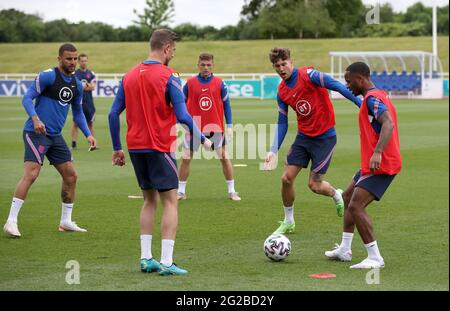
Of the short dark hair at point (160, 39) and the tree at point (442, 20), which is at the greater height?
the tree at point (442, 20)

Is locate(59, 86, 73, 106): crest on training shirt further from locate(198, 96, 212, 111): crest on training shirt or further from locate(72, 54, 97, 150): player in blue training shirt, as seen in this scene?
locate(72, 54, 97, 150): player in blue training shirt

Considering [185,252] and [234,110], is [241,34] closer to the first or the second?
[234,110]

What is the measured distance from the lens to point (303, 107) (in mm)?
10984

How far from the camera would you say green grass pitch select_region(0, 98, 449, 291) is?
822 centimetres

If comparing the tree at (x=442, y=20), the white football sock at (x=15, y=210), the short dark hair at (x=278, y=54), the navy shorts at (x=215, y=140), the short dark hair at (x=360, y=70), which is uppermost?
the tree at (x=442, y=20)

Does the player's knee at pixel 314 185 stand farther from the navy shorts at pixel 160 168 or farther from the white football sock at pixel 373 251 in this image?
the navy shorts at pixel 160 168

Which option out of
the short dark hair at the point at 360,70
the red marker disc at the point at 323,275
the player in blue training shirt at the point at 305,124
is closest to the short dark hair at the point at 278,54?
the player in blue training shirt at the point at 305,124

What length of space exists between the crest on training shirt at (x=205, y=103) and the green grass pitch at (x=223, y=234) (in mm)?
1455

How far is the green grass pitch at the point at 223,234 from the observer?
8219 mm

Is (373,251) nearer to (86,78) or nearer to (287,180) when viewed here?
(287,180)

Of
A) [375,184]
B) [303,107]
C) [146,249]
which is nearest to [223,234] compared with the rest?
[303,107]

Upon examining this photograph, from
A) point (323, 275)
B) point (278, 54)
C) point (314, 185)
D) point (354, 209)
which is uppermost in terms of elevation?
point (278, 54)

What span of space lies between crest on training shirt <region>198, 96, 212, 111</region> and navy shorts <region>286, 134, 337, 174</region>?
3.63m

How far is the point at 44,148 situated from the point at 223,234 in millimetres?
2436
